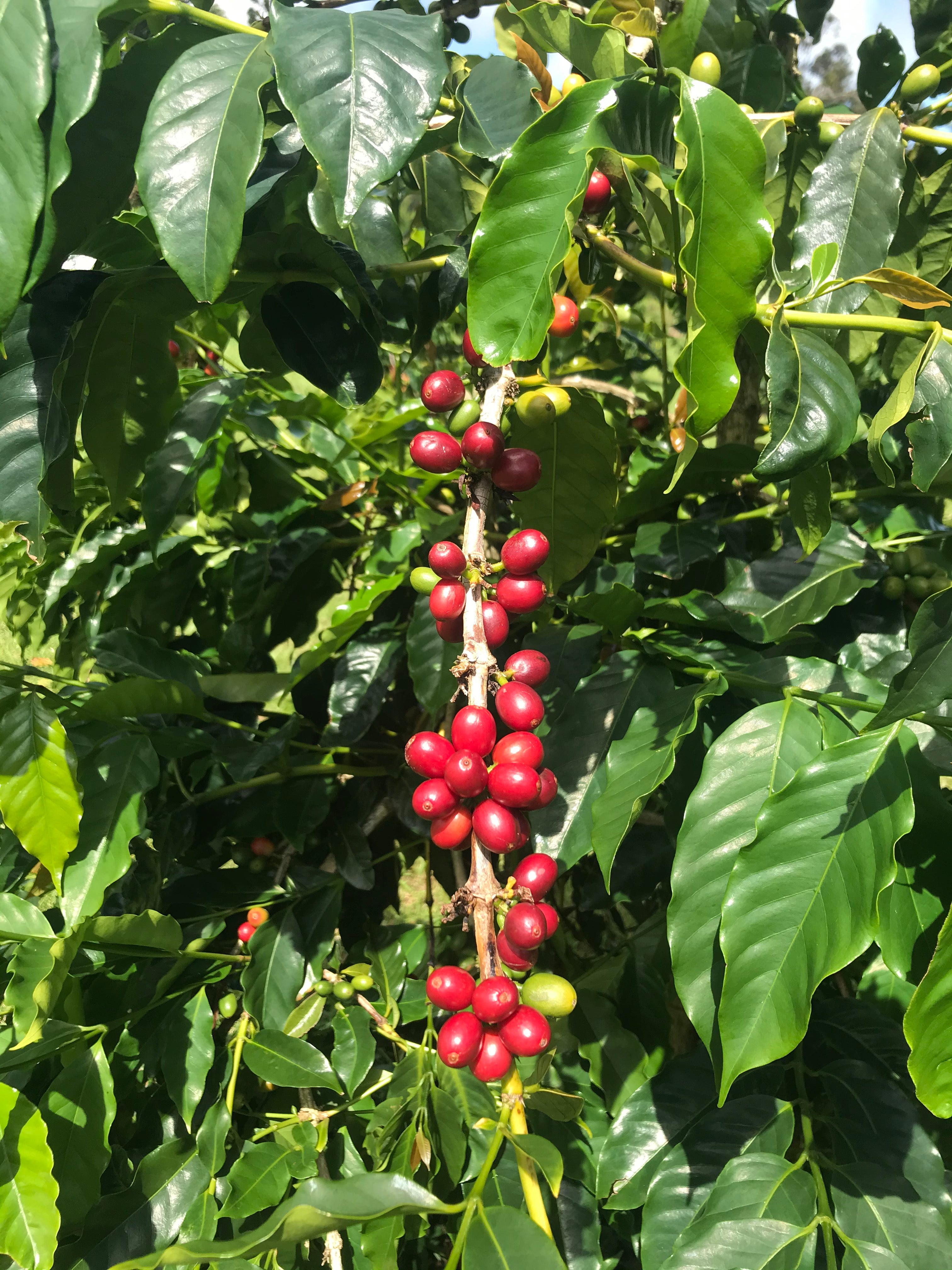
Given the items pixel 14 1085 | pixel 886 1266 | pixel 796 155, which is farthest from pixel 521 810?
pixel 796 155

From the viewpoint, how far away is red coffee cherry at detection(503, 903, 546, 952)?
591mm

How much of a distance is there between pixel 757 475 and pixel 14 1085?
3.41ft

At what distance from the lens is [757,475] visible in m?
0.58

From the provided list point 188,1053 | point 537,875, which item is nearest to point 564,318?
point 537,875

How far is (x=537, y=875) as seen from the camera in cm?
67

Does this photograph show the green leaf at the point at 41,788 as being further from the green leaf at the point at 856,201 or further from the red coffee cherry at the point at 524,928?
the green leaf at the point at 856,201

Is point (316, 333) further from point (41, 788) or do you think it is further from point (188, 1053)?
point (188, 1053)

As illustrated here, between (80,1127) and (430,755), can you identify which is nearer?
(430,755)

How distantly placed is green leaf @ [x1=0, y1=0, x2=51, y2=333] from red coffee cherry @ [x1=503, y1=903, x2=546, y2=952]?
541 millimetres

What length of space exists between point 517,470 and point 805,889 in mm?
408

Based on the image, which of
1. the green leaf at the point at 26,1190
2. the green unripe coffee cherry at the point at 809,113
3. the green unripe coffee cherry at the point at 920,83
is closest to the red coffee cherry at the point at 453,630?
the green leaf at the point at 26,1190

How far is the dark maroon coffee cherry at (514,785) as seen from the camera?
61 centimetres

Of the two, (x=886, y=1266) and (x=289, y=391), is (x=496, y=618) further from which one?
(x=289, y=391)

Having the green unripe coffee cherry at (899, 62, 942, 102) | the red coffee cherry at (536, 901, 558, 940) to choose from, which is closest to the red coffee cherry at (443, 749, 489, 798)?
the red coffee cherry at (536, 901, 558, 940)
